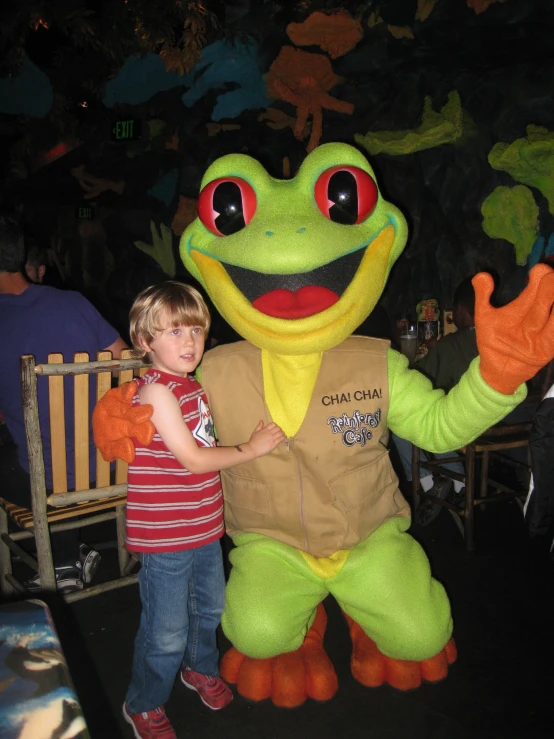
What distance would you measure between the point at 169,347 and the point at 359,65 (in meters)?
3.49

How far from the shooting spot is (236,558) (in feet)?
5.20

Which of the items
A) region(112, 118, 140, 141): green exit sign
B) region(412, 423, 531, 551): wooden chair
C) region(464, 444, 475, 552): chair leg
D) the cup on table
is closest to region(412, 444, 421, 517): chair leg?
region(412, 423, 531, 551): wooden chair

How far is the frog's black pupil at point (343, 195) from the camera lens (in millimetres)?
1460

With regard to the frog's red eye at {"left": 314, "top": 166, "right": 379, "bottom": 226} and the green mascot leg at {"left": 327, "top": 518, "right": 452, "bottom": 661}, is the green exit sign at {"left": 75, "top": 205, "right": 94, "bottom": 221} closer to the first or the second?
the frog's red eye at {"left": 314, "top": 166, "right": 379, "bottom": 226}

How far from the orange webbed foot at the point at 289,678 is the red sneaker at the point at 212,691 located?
42 mm

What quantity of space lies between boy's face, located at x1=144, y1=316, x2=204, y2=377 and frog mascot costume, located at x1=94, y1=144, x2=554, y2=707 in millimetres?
131

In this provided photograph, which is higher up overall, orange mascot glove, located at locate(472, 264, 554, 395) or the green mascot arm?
orange mascot glove, located at locate(472, 264, 554, 395)

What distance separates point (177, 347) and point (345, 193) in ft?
1.85

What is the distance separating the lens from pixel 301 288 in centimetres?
145

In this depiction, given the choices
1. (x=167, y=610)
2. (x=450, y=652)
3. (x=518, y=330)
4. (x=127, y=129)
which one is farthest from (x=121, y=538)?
(x=127, y=129)

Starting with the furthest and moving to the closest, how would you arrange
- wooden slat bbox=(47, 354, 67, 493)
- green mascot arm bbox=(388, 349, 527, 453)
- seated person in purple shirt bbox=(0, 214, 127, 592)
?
1. seated person in purple shirt bbox=(0, 214, 127, 592)
2. wooden slat bbox=(47, 354, 67, 493)
3. green mascot arm bbox=(388, 349, 527, 453)

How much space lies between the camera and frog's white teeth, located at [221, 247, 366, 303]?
1.45 m

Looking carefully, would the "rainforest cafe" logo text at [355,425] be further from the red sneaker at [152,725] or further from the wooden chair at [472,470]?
the wooden chair at [472,470]

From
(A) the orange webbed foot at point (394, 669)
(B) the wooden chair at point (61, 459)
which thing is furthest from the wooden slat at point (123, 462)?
(A) the orange webbed foot at point (394, 669)
